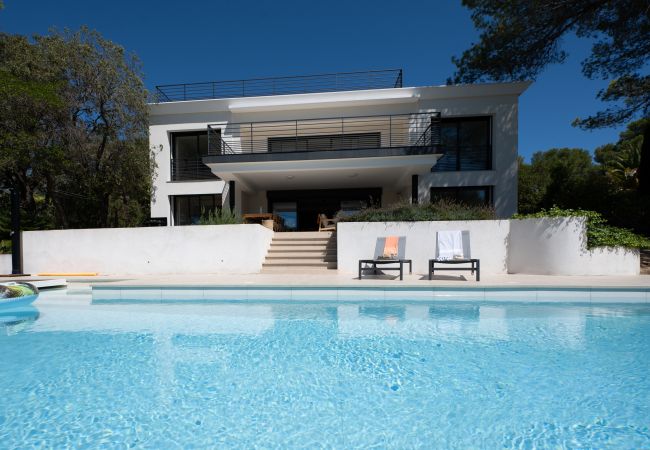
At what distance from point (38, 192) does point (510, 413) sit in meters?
19.7

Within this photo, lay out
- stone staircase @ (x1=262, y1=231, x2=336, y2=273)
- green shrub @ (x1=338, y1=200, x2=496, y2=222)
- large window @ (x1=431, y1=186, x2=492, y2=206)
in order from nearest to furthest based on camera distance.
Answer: green shrub @ (x1=338, y1=200, x2=496, y2=222), stone staircase @ (x1=262, y1=231, x2=336, y2=273), large window @ (x1=431, y1=186, x2=492, y2=206)

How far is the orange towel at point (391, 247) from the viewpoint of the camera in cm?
830

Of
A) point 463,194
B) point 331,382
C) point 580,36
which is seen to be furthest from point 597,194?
point 331,382

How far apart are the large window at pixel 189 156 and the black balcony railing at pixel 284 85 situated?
1.79 meters

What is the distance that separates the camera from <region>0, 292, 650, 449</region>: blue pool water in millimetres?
2254

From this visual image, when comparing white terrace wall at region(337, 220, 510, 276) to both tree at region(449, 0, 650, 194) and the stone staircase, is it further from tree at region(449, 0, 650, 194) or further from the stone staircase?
tree at region(449, 0, 650, 194)

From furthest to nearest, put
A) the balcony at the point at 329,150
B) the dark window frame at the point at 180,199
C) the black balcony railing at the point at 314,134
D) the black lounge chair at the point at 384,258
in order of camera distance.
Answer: the dark window frame at the point at 180,199
the black balcony railing at the point at 314,134
the balcony at the point at 329,150
the black lounge chair at the point at 384,258

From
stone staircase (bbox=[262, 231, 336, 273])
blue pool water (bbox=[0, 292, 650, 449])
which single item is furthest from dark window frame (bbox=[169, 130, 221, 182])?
blue pool water (bbox=[0, 292, 650, 449])

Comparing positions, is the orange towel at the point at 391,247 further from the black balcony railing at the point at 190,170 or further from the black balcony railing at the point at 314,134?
the black balcony railing at the point at 190,170

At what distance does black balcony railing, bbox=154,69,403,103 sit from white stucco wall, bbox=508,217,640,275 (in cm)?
910

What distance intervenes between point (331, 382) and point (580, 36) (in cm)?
1468

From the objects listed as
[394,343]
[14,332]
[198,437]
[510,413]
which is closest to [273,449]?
[198,437]

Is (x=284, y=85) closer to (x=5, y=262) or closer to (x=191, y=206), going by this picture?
(x=191, y=206)

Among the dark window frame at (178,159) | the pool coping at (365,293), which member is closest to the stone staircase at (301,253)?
the pool coping at (365,293)
